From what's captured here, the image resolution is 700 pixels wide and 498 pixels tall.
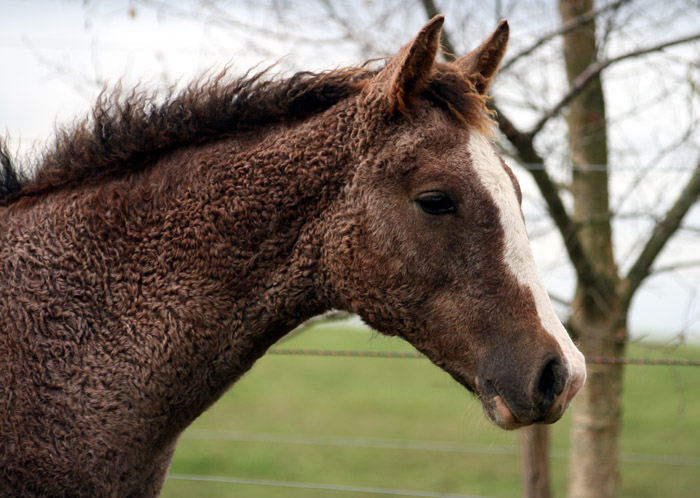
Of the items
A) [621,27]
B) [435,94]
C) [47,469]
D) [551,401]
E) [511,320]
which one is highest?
[621,27]

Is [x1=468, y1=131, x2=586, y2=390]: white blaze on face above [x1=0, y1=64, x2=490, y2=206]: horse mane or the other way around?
the other way around

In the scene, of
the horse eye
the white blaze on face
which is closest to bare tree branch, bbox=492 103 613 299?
the white blaze on face

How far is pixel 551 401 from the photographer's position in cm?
208

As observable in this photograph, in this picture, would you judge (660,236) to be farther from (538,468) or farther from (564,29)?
(538,468)

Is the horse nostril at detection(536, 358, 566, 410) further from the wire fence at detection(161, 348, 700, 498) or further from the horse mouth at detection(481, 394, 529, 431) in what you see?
the wire fence at detection(161, 348, 700, 498)

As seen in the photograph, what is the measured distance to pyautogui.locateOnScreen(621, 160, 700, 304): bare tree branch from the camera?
434 centimetres

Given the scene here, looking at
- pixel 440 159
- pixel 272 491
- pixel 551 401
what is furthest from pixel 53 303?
pixel 272 491

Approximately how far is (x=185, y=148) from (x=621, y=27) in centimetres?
302

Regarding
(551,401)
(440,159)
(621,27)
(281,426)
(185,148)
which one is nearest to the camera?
(551,401)

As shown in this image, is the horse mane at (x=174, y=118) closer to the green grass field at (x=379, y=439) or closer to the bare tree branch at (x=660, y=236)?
the bare tree branch at (x=660, y=236)

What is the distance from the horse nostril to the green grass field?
272 cm

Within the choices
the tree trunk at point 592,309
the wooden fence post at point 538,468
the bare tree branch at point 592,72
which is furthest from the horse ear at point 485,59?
the wooden fence post at point 538,468

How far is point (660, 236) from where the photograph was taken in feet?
14.6

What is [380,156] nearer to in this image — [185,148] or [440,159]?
[440,159]
